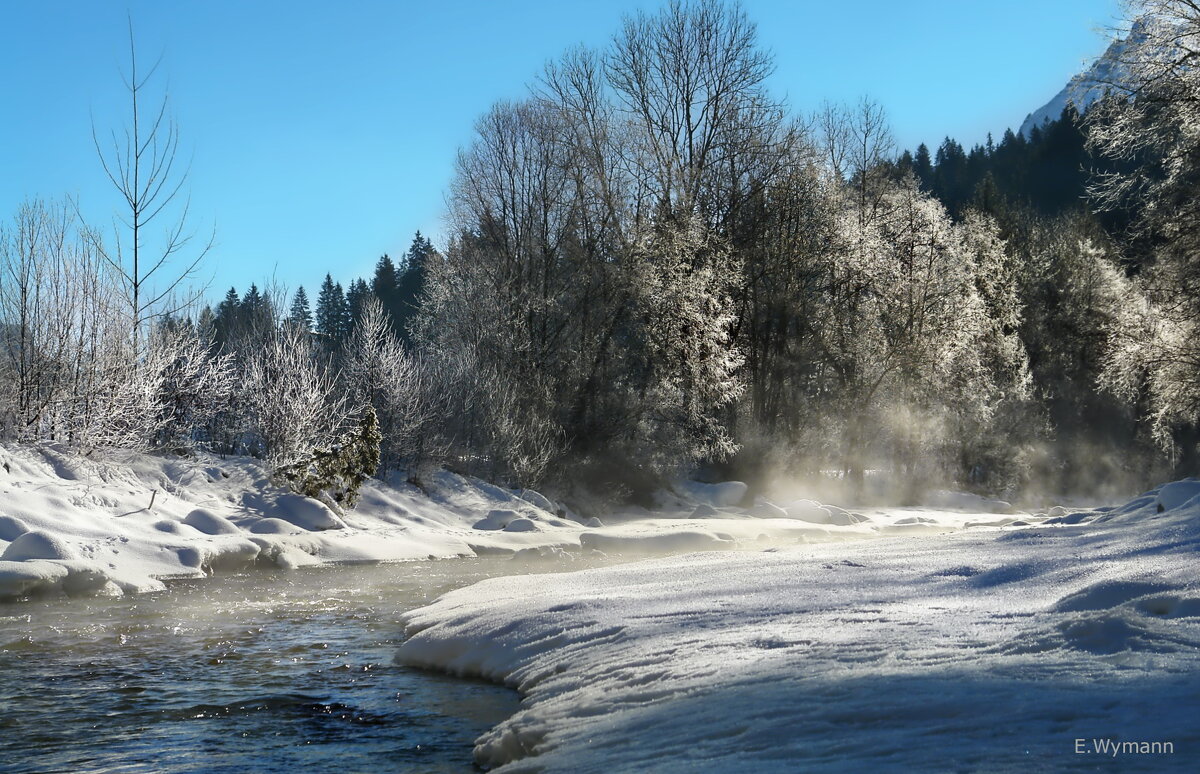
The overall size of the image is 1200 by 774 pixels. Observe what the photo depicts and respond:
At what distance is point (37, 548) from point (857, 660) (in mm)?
10234

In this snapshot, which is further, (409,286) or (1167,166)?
(409,286)

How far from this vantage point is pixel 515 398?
2444 centimetres

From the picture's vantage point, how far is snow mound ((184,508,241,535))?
1432 cm

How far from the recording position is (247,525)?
15453 mm

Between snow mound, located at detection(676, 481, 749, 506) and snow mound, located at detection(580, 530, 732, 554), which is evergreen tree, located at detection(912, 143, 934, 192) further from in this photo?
snow mound, located at detection(580, 530, 732, 554)

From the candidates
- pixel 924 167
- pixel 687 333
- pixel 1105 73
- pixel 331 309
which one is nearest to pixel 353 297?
pixel 331 309

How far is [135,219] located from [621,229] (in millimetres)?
15313

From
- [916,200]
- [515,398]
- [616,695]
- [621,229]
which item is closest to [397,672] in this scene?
[616,695]

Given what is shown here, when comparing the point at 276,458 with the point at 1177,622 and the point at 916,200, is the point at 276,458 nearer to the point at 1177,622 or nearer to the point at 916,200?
the point at 1177,622

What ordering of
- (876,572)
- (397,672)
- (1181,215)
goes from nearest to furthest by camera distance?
(397,672) → (876,572) → (1181,215)

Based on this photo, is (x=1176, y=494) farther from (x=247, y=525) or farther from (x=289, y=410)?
(x=289, y=410)

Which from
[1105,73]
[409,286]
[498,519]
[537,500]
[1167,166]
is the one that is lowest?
[498,519]

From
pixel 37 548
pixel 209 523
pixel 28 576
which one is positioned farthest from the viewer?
pixel 209 523

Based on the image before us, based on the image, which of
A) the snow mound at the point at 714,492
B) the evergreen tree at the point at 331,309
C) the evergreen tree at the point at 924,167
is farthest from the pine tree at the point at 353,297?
the snow mound at the point at 714,492
